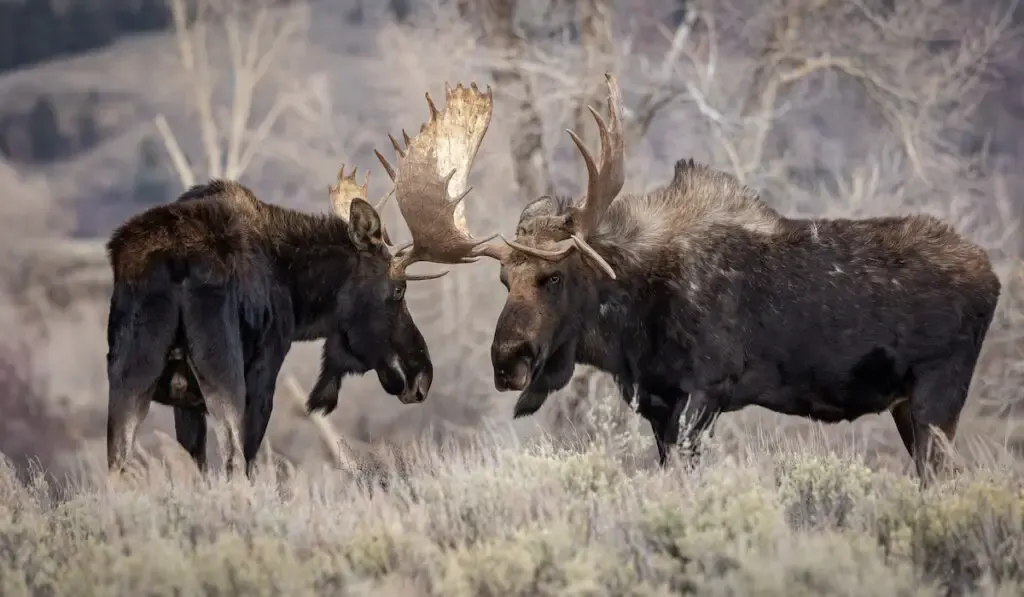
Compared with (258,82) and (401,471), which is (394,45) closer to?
(258,82)

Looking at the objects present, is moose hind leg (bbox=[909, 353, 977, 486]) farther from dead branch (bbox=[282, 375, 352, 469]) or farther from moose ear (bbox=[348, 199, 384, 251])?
dead branch (bbox=[282, 375, 352, 469])

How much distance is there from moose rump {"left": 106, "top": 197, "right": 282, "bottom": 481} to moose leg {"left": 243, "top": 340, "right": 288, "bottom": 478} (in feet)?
0.08

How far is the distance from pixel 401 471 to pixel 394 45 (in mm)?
16849

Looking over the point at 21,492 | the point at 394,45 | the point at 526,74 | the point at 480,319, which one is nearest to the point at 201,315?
the point at 21,492

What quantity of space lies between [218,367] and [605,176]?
2.54 m

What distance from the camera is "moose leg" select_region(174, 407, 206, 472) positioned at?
8.54m

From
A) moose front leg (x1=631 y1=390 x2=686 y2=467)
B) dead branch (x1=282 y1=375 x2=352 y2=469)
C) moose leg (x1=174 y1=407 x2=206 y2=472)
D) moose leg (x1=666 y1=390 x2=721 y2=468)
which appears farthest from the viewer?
dead branch (x1=282 y1=375 x2=352 y2=469)

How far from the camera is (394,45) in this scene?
2414 centimetres

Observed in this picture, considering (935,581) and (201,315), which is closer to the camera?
(935,581)

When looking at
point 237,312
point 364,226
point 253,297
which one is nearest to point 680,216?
point 364,226

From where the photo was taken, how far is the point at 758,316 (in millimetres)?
8188

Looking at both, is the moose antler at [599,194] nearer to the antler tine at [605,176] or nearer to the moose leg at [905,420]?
the antler tine at [605,176]

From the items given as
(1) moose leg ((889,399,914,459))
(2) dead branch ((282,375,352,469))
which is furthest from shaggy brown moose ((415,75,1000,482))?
(2) dead branch ((282,375,352,469))

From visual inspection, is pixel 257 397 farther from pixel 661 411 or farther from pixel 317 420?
pixel 317 420
